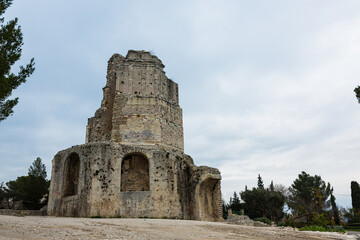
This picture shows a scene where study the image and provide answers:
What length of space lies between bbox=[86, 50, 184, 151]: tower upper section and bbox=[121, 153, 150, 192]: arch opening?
1587mm

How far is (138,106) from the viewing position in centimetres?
2089

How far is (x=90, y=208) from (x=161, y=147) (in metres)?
5.87

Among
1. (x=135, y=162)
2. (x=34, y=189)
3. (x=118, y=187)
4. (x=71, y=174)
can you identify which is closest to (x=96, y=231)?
(x=118, y=187)

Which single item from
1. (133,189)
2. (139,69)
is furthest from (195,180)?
(139,69)

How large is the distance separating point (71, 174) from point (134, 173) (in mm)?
4198

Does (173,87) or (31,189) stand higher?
(173,87)

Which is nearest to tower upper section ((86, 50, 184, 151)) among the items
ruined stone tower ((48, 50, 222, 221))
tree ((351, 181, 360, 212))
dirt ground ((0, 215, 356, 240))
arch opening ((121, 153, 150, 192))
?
ruined stone tower ((48, 50, 222, 221))

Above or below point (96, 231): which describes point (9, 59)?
above

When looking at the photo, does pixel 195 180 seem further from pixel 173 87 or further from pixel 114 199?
pixel 173 87

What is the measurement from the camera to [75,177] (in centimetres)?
1911

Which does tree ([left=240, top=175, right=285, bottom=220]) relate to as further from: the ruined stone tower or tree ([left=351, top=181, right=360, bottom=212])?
the ruined stone tower

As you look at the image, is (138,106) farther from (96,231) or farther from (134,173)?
(96,231)

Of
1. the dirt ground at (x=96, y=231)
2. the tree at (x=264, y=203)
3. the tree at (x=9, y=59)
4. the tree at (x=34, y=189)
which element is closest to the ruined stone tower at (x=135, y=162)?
the dirt ground at (x=96, y=231)

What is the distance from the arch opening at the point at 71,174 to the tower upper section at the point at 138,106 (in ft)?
8.67
